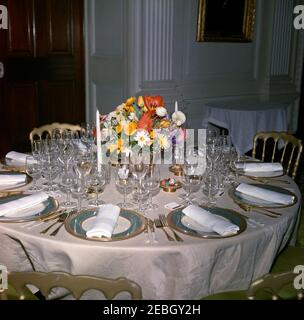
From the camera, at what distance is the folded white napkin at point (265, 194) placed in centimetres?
203

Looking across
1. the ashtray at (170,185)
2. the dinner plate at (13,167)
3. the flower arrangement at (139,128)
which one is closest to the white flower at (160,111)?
the flower arrangement at (139,128)

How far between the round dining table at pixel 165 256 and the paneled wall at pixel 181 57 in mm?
3388

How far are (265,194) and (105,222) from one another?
2.61 feet

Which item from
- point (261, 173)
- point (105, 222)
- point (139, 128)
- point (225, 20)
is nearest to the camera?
point (105, 222)

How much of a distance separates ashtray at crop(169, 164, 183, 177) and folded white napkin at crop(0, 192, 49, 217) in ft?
2.47

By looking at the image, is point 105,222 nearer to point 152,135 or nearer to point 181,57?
point 152,135

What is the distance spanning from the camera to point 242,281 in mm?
1831

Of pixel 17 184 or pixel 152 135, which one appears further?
pixel 17 184

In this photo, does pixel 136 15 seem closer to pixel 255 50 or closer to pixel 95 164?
pixel 255 50

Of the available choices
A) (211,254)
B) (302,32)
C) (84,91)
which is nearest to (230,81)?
(302,32)

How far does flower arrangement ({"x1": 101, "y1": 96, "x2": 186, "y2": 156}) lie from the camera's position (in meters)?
2.12

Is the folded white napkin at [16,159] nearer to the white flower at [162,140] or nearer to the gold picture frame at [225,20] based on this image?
the white flower at [162,140]

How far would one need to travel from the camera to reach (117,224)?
70.9 inches

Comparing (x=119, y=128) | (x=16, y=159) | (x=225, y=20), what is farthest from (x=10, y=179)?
(x=225, y=20)
